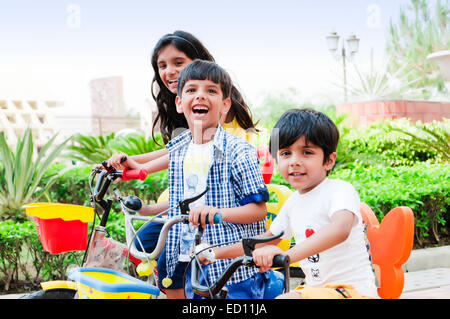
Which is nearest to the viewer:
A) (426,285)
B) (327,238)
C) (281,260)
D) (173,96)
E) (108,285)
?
(281,260)

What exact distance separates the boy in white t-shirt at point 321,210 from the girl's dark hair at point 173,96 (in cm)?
74

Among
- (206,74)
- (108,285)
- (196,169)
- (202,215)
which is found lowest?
(108,285)

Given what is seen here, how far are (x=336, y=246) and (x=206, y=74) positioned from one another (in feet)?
2.93

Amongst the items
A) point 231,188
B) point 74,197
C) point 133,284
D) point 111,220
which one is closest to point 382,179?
point 111,220

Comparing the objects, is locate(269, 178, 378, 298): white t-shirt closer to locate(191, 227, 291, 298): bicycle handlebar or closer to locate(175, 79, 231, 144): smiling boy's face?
locate(191, 227, 291, 298): bicycle handlebar

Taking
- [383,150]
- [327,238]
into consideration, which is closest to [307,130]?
[327,238]

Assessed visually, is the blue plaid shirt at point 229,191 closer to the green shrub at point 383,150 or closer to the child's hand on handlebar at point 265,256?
the child's hand on handlebar at point 265,256

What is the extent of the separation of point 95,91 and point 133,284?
1051 inches

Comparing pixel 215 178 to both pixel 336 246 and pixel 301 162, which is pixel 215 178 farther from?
pixel 336 246

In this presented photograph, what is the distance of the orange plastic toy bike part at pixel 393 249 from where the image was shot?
2.09 meters

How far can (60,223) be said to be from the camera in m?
2.40

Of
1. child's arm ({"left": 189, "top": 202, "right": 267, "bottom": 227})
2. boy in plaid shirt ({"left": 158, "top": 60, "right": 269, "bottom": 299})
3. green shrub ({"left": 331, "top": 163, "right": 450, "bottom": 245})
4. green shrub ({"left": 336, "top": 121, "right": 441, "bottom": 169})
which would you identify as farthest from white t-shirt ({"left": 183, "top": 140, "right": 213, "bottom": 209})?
green shrub ({"left": 336, "top": 121, "right": 441, "bottom": 169})

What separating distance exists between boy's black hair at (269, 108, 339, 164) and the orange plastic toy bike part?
369 millimetres

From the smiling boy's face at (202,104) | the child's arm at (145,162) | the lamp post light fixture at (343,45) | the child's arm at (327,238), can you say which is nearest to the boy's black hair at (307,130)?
the child's arm at (327,238)
